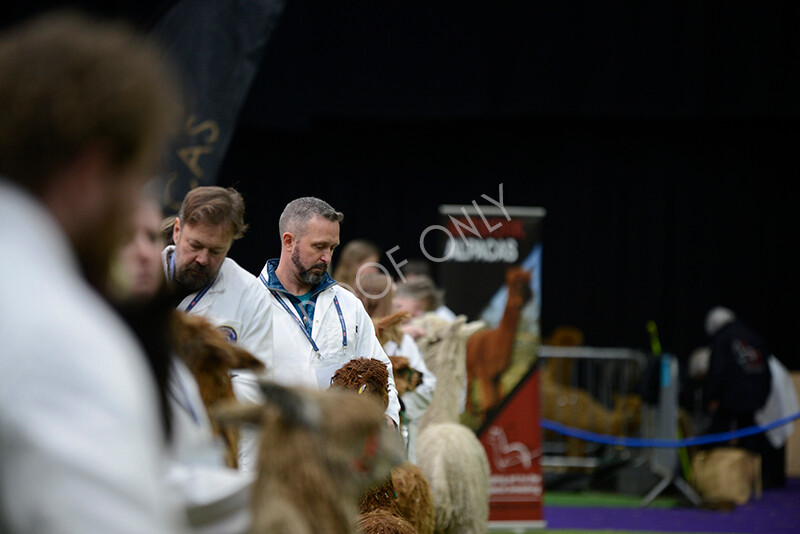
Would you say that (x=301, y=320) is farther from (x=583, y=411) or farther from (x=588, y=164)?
(x=588, y=164)

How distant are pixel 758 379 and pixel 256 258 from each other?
23.3 feet

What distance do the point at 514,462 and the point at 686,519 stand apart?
7.01ft

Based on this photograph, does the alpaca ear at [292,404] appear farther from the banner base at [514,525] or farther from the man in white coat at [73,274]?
the banner base at [514,525]

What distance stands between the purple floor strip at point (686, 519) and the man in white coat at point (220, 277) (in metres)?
5.47

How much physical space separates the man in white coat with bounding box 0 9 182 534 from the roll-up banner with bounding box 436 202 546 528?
7584 mm

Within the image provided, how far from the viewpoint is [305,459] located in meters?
1.72

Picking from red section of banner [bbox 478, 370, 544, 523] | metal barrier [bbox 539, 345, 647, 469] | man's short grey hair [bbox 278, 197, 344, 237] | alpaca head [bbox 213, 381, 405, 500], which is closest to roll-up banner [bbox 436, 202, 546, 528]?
red section of banner [bbox 478, 370, 544, 523]

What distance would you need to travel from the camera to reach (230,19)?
317 inches

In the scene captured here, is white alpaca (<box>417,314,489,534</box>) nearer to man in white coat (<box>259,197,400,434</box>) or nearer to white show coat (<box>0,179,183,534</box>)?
man in white coat (<box>259,197,400,434</box>)

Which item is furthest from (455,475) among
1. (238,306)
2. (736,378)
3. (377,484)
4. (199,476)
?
(736,378)

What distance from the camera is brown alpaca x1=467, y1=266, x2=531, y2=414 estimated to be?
8.69m

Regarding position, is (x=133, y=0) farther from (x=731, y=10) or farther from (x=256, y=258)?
(x=731, y=10)

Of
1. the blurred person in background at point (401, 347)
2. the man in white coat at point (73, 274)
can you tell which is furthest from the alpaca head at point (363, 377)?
the man in white coat at point (73, 274)

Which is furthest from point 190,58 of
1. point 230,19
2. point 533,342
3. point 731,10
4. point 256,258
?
point 731,10
